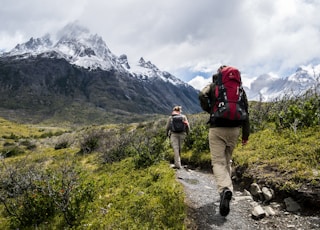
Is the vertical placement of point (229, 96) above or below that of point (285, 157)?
above

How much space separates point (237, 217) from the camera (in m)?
6.35

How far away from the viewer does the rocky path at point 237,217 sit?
5863mm

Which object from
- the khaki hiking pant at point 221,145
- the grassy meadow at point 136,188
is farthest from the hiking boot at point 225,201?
the grassy meadow at point 136,188

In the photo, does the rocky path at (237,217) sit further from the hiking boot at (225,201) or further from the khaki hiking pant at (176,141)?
the khaki hiking pant at (176,141)

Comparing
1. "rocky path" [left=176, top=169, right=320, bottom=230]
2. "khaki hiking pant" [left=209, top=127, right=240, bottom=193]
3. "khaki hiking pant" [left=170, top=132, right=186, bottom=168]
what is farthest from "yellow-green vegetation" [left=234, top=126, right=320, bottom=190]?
"khaki hiking pant" [left=170, top=132, right=186, bottom=168]

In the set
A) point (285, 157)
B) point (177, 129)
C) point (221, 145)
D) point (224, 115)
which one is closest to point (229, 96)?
point (224, 115)

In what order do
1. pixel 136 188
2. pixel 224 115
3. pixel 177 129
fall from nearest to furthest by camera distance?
1. pixel 224 115
2. pixel 136 188
3. pixel 177 129

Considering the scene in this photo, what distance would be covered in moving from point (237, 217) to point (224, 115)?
2185mm

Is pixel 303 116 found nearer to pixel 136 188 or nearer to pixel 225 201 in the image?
pixel 225 201

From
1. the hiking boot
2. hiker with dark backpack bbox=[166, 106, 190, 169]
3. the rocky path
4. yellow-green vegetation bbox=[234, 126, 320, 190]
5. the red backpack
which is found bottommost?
the rocky path

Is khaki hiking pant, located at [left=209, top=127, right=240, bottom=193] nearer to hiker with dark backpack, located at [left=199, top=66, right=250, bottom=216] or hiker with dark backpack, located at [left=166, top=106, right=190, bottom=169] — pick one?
hiker with dark backpack, located at [left=199, top=66, right=250, bottom=216]

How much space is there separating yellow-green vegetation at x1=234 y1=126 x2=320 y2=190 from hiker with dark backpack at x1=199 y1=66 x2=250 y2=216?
62.3 inches

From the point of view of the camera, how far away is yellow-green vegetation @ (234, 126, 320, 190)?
6.95 metres

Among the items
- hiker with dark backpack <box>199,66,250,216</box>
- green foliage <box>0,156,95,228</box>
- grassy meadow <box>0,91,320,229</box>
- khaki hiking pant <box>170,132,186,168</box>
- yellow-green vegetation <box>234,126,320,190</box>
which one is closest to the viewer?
hiker with dark backpack <box>199,66,250,216</box>
